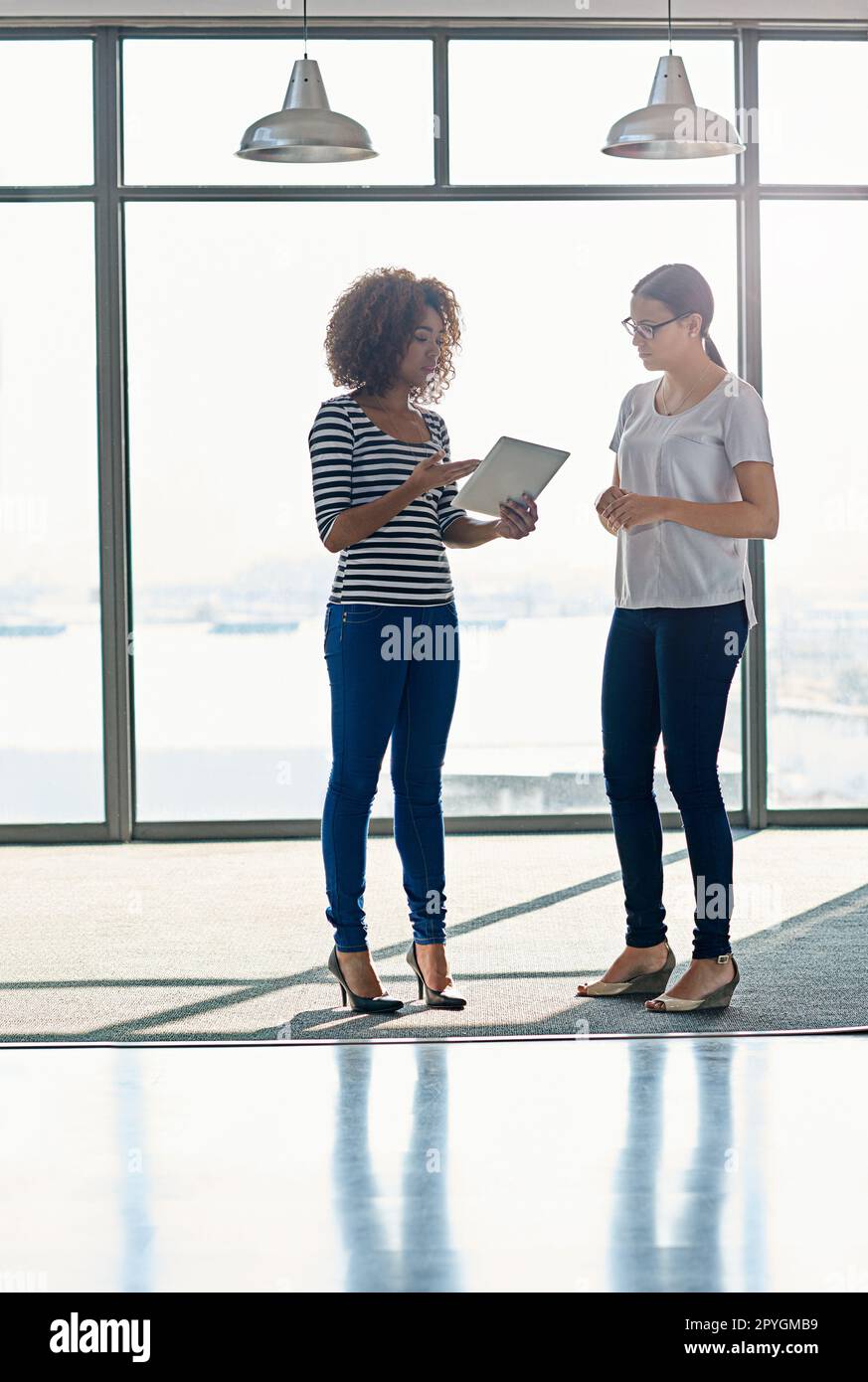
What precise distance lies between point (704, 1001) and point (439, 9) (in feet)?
12.0

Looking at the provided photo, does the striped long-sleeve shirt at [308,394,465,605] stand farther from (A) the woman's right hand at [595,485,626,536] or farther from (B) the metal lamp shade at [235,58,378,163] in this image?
(B) the metal lamp shade at [235,58,378,163]

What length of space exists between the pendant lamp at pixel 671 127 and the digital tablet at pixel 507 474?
185cm

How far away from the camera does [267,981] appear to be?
3.43 metres

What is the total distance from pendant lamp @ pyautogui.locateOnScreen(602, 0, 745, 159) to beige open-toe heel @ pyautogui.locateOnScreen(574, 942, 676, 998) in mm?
2472

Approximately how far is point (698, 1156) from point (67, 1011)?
1.48 m

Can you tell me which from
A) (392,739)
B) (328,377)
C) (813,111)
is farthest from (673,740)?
(813,111)

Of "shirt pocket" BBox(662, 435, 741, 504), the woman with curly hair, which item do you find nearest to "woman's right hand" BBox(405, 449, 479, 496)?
the woman with curly hair

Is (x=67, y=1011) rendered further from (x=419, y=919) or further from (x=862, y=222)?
(x=862, y=222)

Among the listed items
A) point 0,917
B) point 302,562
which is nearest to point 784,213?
point 302,562

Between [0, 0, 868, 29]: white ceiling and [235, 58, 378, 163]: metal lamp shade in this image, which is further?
[0, 0, 868, 29]: white ceiling

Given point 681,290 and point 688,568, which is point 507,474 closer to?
point 688,568

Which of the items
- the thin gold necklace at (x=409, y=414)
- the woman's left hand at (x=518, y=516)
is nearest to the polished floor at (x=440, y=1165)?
the woman's left hand at (x=518, y=516)

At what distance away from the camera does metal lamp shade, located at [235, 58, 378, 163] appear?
168 inches

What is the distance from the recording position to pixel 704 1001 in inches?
121
